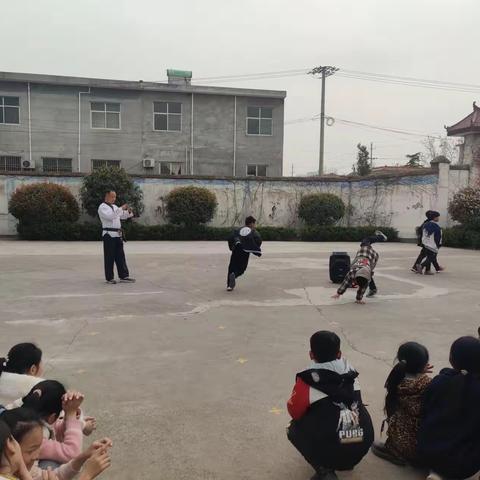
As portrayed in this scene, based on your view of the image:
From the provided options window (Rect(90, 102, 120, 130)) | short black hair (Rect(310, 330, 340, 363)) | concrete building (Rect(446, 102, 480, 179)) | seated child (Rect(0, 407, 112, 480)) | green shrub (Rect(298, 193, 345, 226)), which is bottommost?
seated child (Rect(0, 407, 112, 480))

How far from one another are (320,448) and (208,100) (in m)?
27.1

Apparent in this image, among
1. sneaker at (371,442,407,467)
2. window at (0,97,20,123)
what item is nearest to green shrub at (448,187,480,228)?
sneaker at (371,442,407,467)

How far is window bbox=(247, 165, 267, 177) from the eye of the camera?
2922 cm

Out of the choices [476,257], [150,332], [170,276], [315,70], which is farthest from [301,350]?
[315,70]

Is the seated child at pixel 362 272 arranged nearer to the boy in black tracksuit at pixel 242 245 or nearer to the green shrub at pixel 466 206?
the boy in black tracksuit at pixel 242 245

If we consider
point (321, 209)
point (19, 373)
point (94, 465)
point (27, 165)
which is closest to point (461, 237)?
point (321, 209)

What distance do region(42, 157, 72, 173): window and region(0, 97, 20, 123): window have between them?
8.09 feet

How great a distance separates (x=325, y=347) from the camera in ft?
10.00

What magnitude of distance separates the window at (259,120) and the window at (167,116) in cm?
385

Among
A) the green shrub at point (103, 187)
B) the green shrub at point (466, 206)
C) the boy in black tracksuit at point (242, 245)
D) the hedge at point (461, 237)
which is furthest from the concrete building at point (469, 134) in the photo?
the boy in black tracksuit at point (242, 245)

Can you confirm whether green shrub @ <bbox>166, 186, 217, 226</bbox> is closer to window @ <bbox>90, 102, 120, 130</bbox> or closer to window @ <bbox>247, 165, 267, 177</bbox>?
window @ <bbox>247, 165, 267, 177</bbox>

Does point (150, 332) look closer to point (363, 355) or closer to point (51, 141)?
point (363, 355)

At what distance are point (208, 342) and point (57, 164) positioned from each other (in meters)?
24.2

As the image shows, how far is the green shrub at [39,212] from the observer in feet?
65.7
